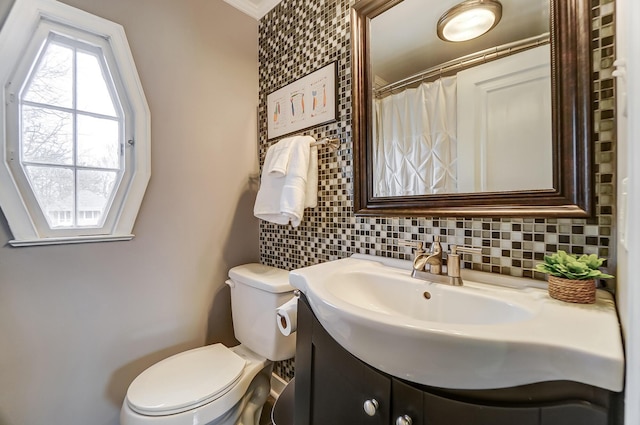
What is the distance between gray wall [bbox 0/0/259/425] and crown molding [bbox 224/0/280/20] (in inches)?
2.6

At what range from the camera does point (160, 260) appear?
1.28m

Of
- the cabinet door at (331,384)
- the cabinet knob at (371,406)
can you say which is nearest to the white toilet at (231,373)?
the cabinet door at (331,384)

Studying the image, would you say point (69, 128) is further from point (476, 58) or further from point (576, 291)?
point (576, 291)

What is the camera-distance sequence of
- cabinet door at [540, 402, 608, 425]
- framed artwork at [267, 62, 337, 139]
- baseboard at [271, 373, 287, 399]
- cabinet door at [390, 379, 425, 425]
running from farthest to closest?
1. baseboard at [271, 373, 287, 399]
2. framed artwork at [267, 62, 337, 139]
3. cabinet door at [390, 379, 425, 425]
4. cabinet door at [540, 402, 608, 425]

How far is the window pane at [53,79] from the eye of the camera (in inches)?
Answer: 40.4

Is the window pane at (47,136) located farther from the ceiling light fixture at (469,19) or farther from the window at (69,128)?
the ceiling light fixture at (469,19)

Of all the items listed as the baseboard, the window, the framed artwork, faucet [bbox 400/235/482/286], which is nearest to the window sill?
the window

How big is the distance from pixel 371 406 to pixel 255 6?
207cm

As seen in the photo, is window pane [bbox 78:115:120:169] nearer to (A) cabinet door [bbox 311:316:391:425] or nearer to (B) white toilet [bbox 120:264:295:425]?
(B) white toilet [bbox 120:264:295:425]

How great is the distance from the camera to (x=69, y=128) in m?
1.10

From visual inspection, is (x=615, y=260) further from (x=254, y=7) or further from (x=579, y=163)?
(x=254, y=7)

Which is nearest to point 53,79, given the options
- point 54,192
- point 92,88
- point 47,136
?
point 92,88

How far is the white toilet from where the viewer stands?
0.91 metres

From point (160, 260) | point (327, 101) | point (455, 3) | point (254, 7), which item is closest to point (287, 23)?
point (254, 7)
